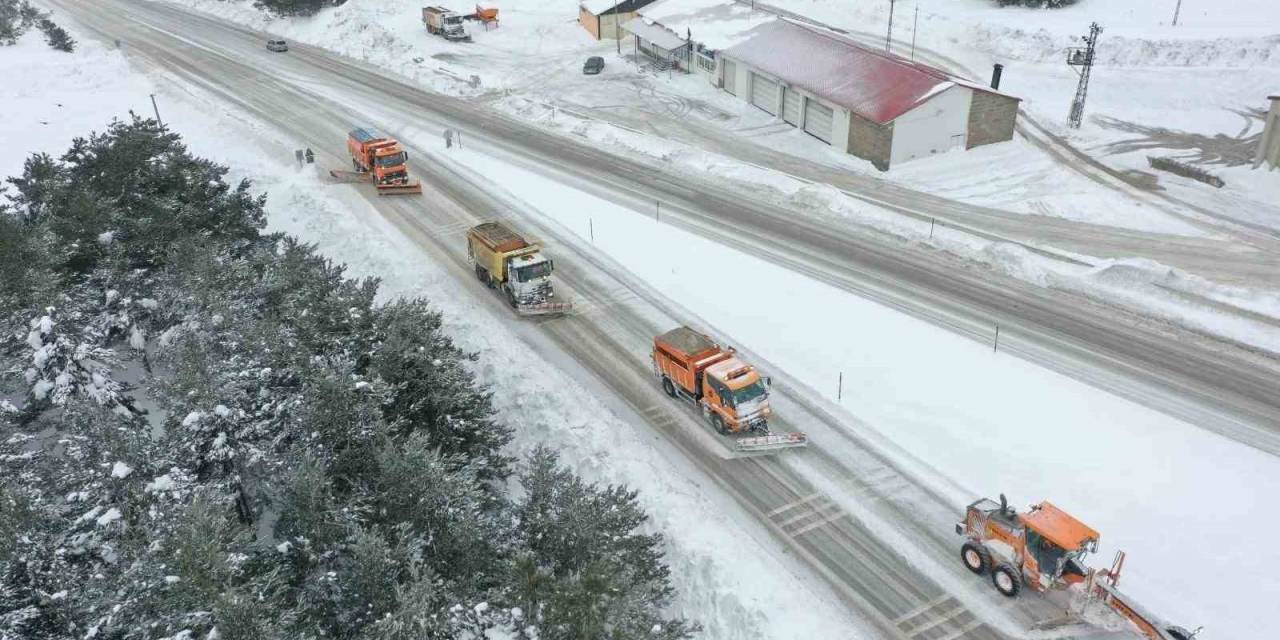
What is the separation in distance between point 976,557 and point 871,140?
35116mm

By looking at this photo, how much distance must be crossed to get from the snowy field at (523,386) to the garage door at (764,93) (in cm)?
3080

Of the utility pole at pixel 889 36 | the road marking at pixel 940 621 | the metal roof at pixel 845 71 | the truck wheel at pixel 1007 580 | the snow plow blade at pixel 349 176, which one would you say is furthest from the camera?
the utility pole at pixel 889 36

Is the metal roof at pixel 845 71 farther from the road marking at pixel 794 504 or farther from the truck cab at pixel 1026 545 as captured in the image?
the truck cab at pixel 1026 545

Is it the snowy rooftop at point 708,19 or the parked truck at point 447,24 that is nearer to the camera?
the snowy rooftop at point 708,19

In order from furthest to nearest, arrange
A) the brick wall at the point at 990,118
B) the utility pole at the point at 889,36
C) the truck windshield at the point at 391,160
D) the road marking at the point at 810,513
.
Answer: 1. the utility pole at the point at 889,36
2. the brick wall at the point at 990,118
3. the truck windshield at the point at 391,160
4. the road marking at the point at 810,513

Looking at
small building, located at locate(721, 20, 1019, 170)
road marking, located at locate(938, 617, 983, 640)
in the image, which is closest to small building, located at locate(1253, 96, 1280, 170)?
small building, located at locate(721, 20, 1019, 170)

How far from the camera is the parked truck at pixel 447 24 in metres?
77.9

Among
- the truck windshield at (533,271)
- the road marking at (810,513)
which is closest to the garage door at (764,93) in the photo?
the truck windshield at (533,271)

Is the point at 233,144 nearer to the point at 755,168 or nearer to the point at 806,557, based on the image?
the point at 755,168

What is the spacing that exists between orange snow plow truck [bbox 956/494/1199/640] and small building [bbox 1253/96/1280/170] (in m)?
39.1

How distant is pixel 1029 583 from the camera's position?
19359 millimetres

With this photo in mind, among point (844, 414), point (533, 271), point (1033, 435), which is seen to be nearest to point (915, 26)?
point (533, 271)

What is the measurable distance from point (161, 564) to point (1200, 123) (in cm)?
6622

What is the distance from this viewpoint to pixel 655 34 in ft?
235
